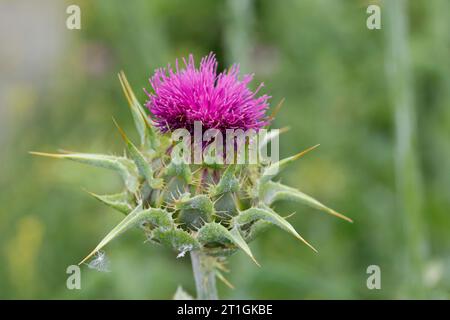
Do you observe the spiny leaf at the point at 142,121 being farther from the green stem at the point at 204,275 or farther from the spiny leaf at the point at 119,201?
the green stem at the point at 204,275

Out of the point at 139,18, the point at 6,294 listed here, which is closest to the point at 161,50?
the point at 139,18

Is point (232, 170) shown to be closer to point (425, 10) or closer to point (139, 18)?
point (139, 18)

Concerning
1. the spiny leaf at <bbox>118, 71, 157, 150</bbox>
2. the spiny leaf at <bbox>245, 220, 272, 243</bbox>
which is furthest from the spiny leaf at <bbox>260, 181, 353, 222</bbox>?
the spiny leaf at <bbox>118, 71, 157, 150</bbox>

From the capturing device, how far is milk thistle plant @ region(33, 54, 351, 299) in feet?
8.22

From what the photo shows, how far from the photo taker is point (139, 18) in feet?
16.8

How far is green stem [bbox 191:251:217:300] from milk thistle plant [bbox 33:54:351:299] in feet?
0.05

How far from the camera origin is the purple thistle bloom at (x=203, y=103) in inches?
101

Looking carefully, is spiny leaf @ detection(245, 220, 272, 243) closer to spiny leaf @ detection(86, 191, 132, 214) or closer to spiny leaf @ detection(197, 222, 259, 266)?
spiny leaf @ detection(197, 222, 259, 266)

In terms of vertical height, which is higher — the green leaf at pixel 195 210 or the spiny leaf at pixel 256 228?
the green leaf at pixel 195 210

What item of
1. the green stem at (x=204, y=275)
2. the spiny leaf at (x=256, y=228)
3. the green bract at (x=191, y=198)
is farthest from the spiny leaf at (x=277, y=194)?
the green stem at (x=204, y=275)

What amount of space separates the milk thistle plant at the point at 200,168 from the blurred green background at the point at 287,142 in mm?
1315

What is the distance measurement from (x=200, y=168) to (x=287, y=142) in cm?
256

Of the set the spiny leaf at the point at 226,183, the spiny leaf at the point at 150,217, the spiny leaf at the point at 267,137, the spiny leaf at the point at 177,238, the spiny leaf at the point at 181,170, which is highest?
the spiny leaf at the point at 267,137
